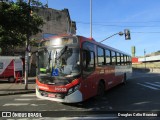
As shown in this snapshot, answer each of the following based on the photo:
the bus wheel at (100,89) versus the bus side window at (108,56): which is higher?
the bus side window at (108,56)

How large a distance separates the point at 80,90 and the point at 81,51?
5.14 ft

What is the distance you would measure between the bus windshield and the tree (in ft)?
18.8

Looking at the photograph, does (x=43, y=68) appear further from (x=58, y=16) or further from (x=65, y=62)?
(x=58, y=16)

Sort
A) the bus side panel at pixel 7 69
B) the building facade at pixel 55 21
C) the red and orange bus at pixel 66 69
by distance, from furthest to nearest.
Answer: the building facade at pixel 55 21 → the bus side panel at pixel 7 69 → the red and orange bus at pixel 66 69

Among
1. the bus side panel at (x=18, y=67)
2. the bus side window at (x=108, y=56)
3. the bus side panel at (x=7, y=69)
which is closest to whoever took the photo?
the bus side window at (x=108, y=56)

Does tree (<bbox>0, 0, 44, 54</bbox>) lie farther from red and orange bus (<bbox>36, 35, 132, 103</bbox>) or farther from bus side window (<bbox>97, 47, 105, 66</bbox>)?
bus side window (<bbox>97, 47, 105, 66</bbox>)

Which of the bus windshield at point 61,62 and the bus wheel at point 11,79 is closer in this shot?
the bus windshield at point 61,62

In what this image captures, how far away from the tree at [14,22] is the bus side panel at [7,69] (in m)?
8.46

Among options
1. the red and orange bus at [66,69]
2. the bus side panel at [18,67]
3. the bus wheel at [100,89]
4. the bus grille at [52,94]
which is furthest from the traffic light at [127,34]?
the bus grille at [52,94]

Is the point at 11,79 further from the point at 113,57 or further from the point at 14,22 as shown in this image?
the point at 113,57

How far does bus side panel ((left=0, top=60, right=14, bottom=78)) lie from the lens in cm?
2631

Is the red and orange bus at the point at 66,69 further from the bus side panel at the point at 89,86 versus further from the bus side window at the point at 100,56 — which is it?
the bus side window at the point at 100,56

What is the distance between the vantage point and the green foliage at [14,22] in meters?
16.1

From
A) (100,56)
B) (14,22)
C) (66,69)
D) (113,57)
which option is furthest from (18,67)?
(66,69)
